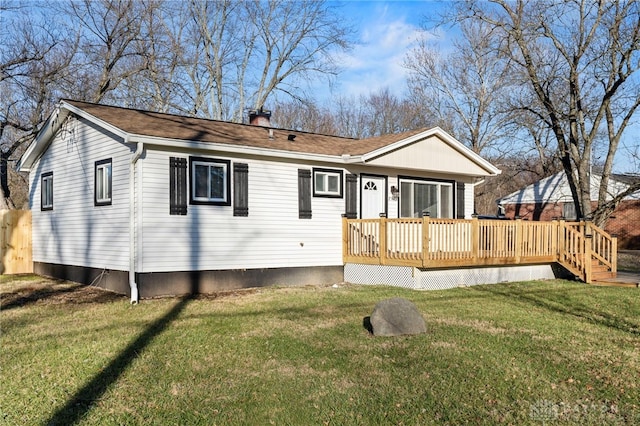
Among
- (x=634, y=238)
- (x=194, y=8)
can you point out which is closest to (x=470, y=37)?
(x=634, y=238)

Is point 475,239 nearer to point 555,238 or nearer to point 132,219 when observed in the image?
point 555,238

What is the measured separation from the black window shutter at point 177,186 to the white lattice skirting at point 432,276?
444cm

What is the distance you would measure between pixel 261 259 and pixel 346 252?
90.9 inches

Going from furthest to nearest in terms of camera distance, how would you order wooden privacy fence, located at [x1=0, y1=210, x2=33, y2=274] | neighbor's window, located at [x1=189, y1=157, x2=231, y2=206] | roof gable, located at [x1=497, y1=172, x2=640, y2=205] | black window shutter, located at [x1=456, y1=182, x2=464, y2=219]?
roof gable, located at [x1=497, y1=172, x2=640, y2=205], black window shutter, located at [x1=456, y1=182, x2=464, y2=219], wooden privacy fence, located at [x1=0, y1=210, x2=33, y2=274], neighbor's window, located at [x1=189, y1=157, x2=231, y2=206]

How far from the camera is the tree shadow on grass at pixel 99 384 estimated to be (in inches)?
176

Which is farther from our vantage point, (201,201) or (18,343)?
(201,201)

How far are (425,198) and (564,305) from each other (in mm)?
5626

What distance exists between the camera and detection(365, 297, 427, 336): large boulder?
7176 millimetres

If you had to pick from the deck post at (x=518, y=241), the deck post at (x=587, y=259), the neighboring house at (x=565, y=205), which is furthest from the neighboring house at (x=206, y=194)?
the neighboring house at (x=565, y=205)

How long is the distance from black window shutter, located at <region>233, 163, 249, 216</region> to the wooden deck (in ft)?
8.89

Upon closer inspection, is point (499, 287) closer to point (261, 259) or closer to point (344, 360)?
point (261, 259)

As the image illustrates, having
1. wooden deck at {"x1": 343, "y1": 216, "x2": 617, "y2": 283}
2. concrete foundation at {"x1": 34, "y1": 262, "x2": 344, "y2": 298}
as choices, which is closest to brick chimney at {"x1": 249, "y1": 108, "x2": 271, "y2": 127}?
wooden deck at {"x1": 343, "y1": 216, "x2": 617, "y2": 283}

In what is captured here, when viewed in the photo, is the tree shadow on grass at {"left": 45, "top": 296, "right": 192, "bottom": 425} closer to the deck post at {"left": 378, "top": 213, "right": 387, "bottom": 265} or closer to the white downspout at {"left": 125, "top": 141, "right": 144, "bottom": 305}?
the white downspout at {"left": 125, "top": 141, "right": 144, "bottom": 305}

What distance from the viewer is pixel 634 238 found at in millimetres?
26203
